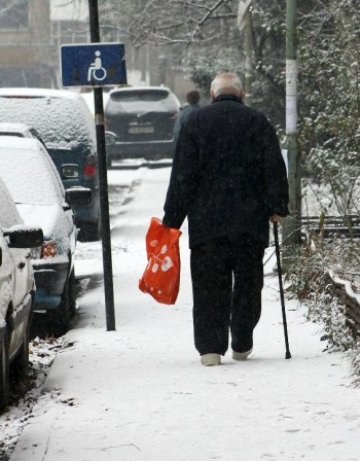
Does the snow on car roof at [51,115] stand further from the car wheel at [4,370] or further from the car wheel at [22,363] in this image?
the car wheel at [4,370]

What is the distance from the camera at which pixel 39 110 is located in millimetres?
17219

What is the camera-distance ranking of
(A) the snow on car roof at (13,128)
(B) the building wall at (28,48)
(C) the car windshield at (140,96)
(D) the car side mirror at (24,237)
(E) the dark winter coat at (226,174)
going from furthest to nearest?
(B) the building wall at (28,48) → (C) the car windshield at (140,96) → (A) the snow on car roof at (13,128) → (E) the dark winter coat at (226,174) → (D) the car side mirror at (24,237)

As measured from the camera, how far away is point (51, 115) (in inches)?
677

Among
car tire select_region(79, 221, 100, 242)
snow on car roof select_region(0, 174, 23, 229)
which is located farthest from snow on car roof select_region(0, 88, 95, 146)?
snow on car roof select_region(0, 174, 23, 229)

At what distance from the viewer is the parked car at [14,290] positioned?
762 centimetres

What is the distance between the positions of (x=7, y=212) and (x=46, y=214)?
2.19 metres

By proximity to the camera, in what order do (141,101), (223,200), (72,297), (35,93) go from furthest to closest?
(141,101) < (35,93) < (72,297) < (223,200)

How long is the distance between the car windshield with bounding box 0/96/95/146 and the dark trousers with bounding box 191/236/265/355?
28.6ft

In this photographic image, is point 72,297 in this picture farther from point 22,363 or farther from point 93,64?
point 22,363

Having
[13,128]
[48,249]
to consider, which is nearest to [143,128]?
[13,128]

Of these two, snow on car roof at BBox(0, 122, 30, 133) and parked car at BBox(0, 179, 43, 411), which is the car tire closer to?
snow on car roof at BBox(0, 122, 30, 133)

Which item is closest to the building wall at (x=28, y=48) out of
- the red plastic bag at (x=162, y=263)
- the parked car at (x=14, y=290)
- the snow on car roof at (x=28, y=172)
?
the snow on car roof at (x=28, y=172)

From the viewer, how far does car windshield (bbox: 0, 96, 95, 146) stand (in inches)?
675

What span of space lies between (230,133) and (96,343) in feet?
7.10
